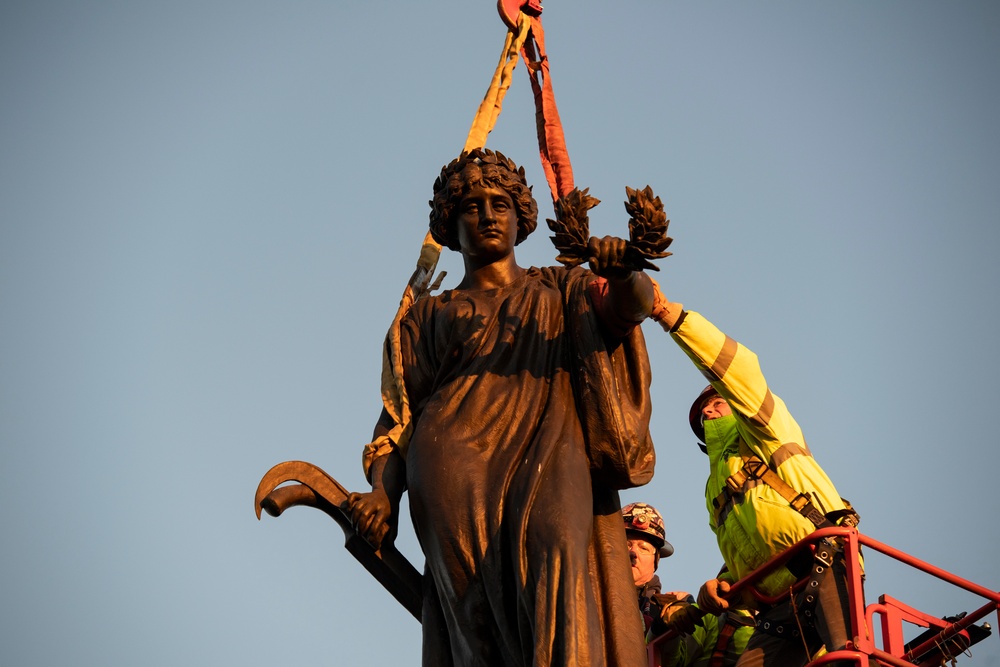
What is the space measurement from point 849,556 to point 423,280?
2904 mm

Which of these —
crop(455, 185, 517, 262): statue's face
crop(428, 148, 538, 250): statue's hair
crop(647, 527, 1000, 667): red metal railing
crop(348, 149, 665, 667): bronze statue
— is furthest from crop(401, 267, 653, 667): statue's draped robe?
crop(647, 527, 1000, 667): red metal railing

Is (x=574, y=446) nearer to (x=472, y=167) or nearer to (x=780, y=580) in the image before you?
(x=472, y=167)

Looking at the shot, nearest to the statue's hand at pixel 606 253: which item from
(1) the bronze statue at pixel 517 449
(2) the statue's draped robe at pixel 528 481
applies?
(1) the bronze statue at pixel 517 449

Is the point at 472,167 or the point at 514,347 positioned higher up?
the point at 472,167

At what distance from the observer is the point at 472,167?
9766 millimetres

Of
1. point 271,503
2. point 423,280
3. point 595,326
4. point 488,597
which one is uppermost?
point 423,280

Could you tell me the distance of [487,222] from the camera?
31.6ft

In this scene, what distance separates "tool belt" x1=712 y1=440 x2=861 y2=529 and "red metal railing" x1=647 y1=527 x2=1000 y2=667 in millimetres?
393

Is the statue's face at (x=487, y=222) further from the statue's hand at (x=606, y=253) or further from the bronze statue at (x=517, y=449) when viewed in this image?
the statue's hand at (x=606, y=253)

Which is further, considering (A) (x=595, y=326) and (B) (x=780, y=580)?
(B) (x=780, y=580)

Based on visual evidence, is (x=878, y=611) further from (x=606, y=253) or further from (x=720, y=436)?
(x=606, y=253)

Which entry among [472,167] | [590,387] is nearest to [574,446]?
[590,387]

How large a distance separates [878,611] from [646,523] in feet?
7.75

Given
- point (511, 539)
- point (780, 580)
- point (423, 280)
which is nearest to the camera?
point (511, 539)
